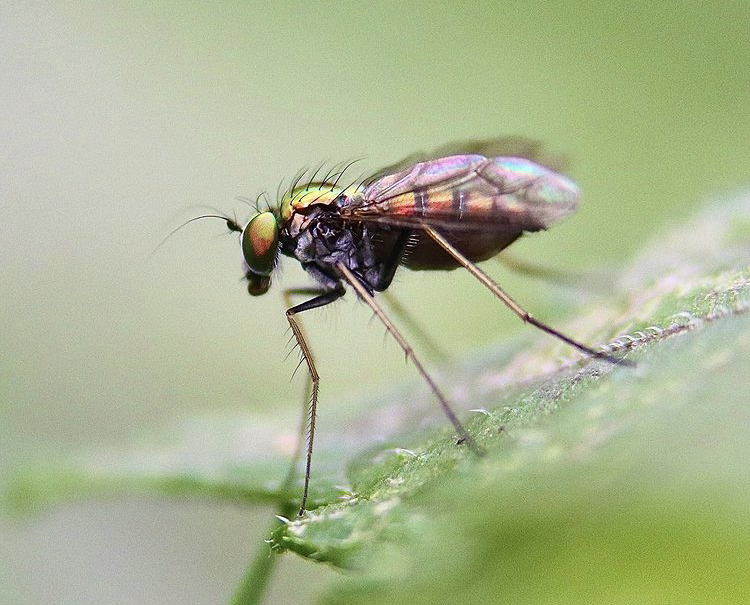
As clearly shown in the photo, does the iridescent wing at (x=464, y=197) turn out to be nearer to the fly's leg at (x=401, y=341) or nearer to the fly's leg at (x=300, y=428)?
the fly's leg at (x=401, y=341)

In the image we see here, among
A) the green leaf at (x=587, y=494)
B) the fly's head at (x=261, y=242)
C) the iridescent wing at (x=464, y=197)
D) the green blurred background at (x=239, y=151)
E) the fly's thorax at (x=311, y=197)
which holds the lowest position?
the green leaf at (x=587, y=494)

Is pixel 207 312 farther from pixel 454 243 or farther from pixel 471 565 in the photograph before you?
pixel 471 565

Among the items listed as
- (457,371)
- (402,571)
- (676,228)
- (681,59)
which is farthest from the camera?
(681,59)

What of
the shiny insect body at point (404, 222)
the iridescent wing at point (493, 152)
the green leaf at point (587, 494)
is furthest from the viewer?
the iridescent wing at point (493, 152)

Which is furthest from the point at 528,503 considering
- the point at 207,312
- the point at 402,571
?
the point at 207,312

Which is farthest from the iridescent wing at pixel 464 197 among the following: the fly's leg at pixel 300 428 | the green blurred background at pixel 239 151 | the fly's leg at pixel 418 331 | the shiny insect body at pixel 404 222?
the green blurred background at pixel 239 151
